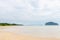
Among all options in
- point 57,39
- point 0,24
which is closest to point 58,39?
point 57,39

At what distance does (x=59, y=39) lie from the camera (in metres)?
6.14

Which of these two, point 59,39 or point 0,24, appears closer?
point 59,39

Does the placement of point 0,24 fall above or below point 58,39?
above

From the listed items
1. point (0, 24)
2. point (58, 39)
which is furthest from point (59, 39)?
point (0, 24)

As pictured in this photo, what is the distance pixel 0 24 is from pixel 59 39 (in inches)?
517

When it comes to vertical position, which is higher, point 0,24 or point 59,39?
point 0,24

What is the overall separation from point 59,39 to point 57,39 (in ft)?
0.28

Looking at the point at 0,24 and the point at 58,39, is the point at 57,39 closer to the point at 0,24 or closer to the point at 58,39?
the point at 58,39

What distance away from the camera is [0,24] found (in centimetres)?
1828

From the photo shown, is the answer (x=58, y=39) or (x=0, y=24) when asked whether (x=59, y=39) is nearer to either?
(x=58, y=39)

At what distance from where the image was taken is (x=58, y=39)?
20.1 feet

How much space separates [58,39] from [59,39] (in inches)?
1.7

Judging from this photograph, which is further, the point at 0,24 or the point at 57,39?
the point at 0,24

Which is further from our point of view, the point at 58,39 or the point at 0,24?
the point at 0,24
